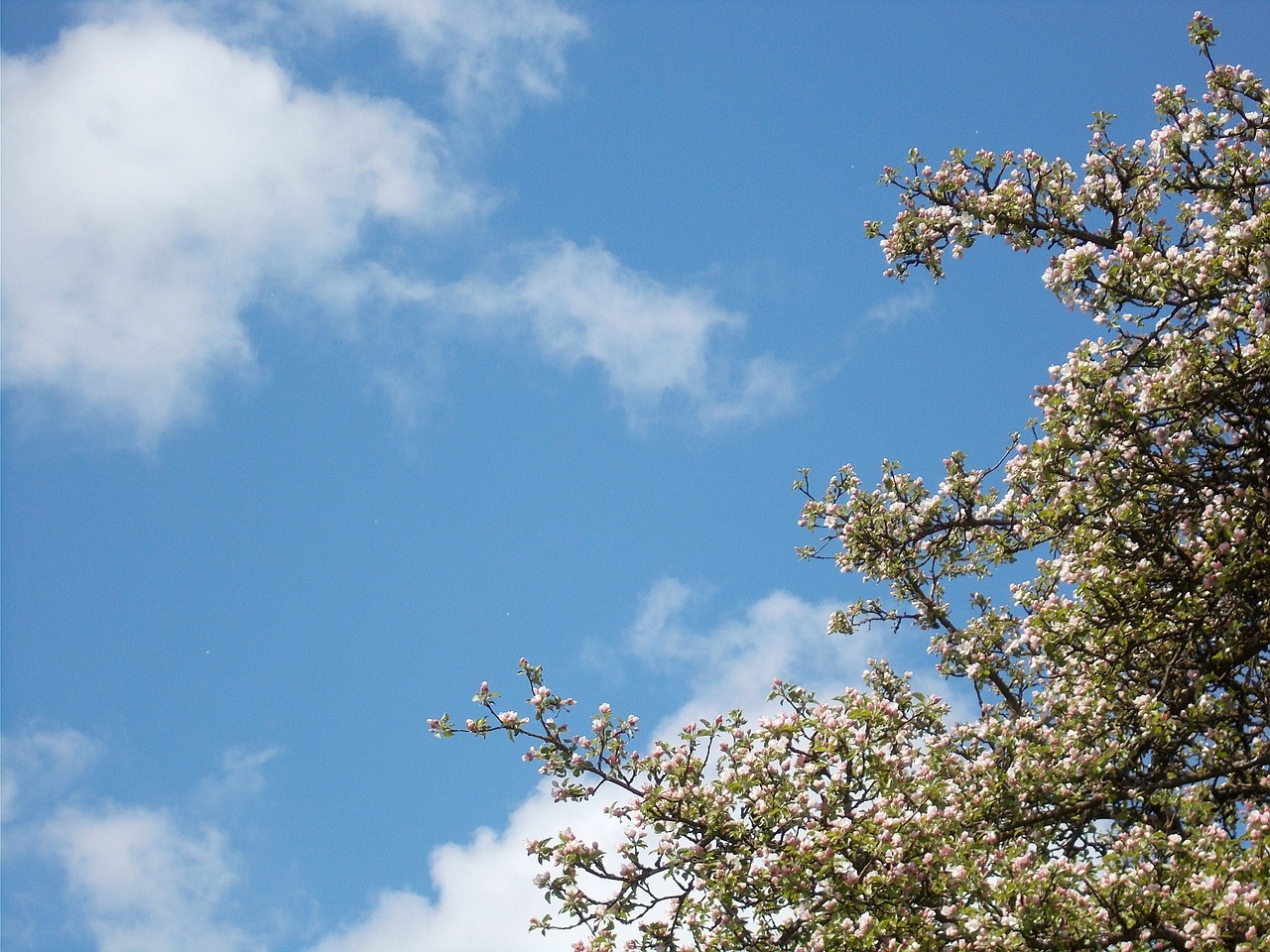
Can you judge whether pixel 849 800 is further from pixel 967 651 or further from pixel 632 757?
pixel 967 651

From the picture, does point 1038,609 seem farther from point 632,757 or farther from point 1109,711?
point 632,757

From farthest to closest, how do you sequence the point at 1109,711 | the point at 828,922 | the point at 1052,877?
the point at 1109,711, the point at 828,922, the point at 1052,877

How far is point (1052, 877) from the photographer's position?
7.80m

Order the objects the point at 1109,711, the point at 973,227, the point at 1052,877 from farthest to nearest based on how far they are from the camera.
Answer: the point at 973,227, the point at 1109,711, the point at 1052,877

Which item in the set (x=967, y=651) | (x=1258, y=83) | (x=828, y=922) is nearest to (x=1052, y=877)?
(x=828, y=922)

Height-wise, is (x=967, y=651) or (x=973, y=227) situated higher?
(x=973, y=227)

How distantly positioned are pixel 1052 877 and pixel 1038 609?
340 centimetres

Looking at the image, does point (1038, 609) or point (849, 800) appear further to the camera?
point (1038, 609)

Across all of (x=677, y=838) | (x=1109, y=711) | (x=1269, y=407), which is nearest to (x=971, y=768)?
(x=1109, y=711)

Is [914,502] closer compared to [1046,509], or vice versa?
[1046,509]

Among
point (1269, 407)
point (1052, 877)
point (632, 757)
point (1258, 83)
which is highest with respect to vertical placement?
point (1258, 83)

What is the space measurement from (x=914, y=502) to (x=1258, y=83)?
20.4ft

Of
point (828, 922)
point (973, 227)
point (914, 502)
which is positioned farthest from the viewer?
point (914, 502)

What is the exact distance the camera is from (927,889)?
8398mm
